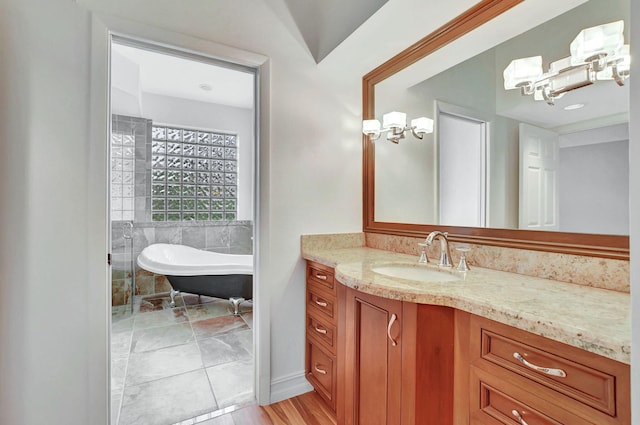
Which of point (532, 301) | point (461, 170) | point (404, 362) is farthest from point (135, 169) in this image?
point (532, 301)

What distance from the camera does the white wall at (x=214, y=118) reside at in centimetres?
379

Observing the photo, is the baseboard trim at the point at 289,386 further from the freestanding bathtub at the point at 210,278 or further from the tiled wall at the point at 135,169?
the tiled wall at the point at 135,169

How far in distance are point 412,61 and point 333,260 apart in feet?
4.33

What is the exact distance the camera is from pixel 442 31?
1606 millimetres

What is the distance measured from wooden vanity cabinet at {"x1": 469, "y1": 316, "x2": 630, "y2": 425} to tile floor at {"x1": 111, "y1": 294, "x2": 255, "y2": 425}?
1.45m

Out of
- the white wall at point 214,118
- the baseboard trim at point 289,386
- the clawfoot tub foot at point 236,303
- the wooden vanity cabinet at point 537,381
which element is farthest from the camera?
the white wall at point 214,118

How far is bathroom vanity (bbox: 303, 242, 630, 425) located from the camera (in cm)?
70

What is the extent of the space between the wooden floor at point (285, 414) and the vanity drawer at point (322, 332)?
387 millimetres

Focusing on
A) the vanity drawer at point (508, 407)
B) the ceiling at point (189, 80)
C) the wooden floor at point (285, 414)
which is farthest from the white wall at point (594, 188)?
the ceiling at point (189, 80)

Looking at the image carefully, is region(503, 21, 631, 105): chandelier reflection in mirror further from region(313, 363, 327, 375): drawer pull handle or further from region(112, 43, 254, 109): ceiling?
region(112, 43, 254, 109): ceiling

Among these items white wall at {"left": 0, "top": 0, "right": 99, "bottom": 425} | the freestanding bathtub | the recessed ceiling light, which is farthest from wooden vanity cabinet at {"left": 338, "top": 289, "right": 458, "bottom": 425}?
the freestanding bathtub

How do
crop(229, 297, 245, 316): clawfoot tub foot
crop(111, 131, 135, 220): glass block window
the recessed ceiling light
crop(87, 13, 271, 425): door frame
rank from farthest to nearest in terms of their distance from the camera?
crop(229, 297, 245, 316): clawfoot tub foot
crop(111, 131, 135, 220): glass block window
crop(87, 13, 271, 425): door frame
the recessed ceiling light

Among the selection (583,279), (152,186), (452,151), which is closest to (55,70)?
(452,151)

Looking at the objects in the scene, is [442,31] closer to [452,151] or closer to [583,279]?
[452,151]
